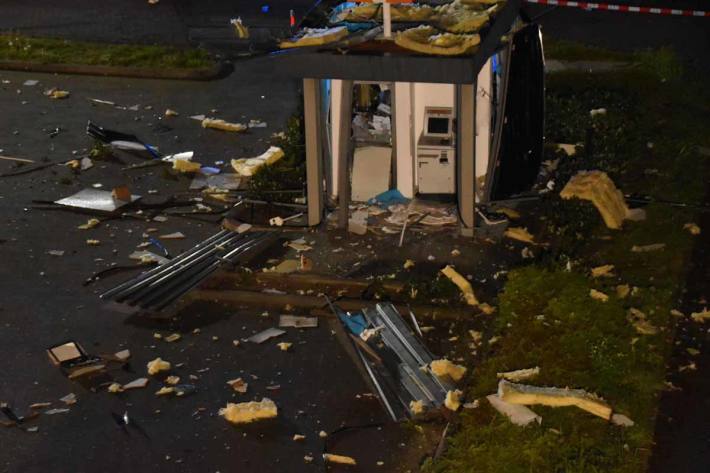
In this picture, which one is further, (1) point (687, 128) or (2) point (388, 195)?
(1) point (687, 128)

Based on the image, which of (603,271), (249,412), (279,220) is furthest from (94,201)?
(603,271)

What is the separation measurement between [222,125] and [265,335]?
234 inches

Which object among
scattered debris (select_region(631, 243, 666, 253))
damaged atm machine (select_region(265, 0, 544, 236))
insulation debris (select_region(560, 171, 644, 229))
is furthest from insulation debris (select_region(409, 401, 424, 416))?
insulation debris (select_region(560, 171, 644, 229))

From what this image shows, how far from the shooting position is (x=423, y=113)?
12.4 meters

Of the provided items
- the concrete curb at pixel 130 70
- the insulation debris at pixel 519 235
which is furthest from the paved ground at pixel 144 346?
the insulation debris at pixel 519 235

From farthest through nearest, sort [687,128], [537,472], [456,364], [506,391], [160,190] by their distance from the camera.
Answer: [687,128] < [160,190] < [456,364] < [506,391] < [537,472]

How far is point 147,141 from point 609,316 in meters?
7.46

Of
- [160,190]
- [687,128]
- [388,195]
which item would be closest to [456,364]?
[388,195]

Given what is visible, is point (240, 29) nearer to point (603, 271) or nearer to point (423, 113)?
point (423, 113)

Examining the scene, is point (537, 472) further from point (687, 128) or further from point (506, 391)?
point (687, 128)

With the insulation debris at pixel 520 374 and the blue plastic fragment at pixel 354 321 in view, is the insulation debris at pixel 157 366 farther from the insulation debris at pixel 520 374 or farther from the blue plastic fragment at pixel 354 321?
the insulation debris at pixel 520 374

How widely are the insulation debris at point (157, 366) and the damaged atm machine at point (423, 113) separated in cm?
299

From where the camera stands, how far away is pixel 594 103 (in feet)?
52.2

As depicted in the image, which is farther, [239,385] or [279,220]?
[279,220]
